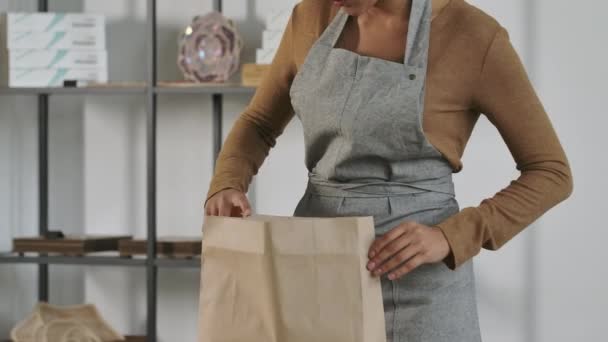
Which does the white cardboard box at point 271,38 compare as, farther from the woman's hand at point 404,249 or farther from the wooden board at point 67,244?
the woman's hand at point 404,249

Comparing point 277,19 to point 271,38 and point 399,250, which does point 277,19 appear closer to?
point 271,38

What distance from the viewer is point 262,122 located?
153 centimetres

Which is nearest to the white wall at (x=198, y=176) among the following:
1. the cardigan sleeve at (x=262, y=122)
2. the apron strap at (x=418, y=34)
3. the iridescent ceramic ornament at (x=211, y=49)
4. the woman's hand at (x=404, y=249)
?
the iridescent ceramic ornament at (x=211, y=49)

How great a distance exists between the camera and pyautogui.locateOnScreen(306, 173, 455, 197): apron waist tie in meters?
1.35

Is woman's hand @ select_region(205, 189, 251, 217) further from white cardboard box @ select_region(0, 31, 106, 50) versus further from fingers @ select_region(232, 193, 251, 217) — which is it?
white cardboard box @ select_region(0, 31, 106, 50)

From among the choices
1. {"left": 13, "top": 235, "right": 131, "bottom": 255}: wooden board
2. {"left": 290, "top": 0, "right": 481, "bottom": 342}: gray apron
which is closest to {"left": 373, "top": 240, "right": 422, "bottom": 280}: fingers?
{"left": 290, "top": 0, "right": 481, "bottom": 342}: gray apron

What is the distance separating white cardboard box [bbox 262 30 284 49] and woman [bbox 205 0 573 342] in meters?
1.53

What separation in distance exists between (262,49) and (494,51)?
1.73 metres

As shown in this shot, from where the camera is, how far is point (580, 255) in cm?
299

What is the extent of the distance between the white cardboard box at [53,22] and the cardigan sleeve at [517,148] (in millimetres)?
1962

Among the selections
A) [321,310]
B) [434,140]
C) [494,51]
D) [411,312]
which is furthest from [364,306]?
[494,51]

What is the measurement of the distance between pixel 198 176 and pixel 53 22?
0.68 metres

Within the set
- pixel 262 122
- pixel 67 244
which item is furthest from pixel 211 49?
pixel 262 122

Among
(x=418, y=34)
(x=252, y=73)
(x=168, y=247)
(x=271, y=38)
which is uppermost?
(x=271, y=38)
